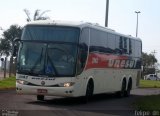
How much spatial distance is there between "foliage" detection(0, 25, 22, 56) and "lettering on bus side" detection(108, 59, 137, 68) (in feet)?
133

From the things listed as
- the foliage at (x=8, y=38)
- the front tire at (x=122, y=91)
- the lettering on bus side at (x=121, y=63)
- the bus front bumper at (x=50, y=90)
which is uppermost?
the foliage at (x=8, y=38)

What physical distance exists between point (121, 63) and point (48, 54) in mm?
8558

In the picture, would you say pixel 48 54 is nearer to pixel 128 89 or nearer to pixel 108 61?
pixel 108 61

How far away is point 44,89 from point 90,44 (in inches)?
127

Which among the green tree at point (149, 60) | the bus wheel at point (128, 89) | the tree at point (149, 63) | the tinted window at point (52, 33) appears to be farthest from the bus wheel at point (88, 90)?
the green tree at point (149, 60)

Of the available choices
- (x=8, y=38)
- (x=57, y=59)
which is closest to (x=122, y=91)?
(x=57, y=59)

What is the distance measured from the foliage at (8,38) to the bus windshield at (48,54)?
163 ft

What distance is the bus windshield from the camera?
21.9 m

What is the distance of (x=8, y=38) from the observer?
7250 cm

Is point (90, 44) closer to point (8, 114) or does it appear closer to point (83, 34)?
point (83, 34)

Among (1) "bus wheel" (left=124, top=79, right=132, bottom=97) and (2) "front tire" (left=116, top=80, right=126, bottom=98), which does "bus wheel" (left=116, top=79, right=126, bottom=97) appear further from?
(1) "bus wheel" (left=124, top=79, right=132, bottom=97)

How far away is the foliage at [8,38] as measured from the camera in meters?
72.0

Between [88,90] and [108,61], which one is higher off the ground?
[108,61]

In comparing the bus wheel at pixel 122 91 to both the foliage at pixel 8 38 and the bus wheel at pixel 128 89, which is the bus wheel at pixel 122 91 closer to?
the bus wheel at pixel 128 89
